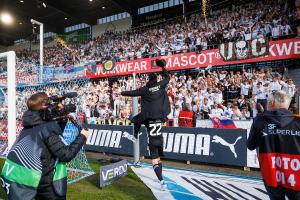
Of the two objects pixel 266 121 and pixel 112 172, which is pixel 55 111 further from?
pixel 112 172

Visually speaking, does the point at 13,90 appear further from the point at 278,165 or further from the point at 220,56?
the point at 220,56

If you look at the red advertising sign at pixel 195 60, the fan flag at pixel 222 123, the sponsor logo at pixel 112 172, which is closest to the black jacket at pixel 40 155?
the sponsor logo at pixel 112 172

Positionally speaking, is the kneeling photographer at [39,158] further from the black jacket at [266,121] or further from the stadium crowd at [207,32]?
the stadium crowd at [207,32]

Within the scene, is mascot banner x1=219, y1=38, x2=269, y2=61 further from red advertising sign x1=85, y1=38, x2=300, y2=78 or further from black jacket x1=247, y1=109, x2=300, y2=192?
black jacket x1=247, y1=109, x2=300, y2=192

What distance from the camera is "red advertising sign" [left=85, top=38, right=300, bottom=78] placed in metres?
13.6

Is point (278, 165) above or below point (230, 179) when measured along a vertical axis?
above

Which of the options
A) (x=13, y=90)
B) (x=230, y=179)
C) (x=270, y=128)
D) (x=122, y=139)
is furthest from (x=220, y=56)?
(x=270, y=128)

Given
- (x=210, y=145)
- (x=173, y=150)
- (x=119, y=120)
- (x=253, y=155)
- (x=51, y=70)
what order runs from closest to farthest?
1. (x=253, y=155)
2. (x=210, y=145)
3. (x=173, y=150)
4. (x=51, y=70)
5. (x=119, y=120)

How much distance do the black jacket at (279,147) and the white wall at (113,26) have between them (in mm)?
33025

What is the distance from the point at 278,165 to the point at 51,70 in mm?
8421

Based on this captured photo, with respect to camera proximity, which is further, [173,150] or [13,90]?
[173,150]

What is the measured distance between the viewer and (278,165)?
2947 mm

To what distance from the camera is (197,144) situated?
7633 mm

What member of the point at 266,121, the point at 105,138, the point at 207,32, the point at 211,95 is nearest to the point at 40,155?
the point at 266,121
